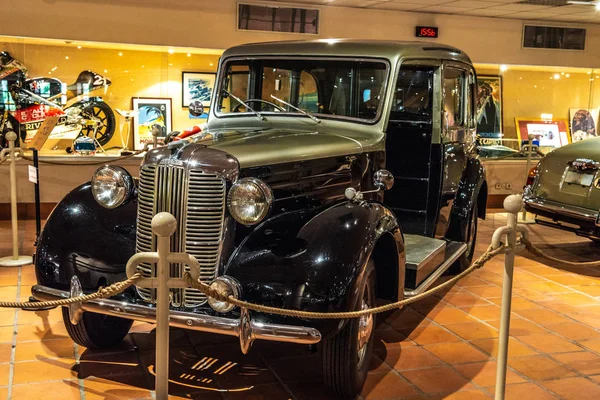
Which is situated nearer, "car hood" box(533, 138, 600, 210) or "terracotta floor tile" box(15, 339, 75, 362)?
"terracotta floor tile" box(15, 339, 75, 362)

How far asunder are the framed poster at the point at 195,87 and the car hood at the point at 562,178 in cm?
430

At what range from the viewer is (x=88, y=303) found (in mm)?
3062

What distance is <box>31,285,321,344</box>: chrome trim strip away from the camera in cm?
285

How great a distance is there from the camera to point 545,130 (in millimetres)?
10445

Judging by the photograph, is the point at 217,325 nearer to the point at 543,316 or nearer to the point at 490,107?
the point at 543,316

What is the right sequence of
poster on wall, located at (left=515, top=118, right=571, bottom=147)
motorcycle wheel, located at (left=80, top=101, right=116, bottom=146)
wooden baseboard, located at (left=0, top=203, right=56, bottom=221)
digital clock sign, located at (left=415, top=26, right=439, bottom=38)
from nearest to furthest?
wooden baseboard, located at (left=0, top=203, right=56, bottom=221)
motorcycle wheel, located at (left=80, top=101, right=116, bottom=146)
digital clock sign, located at (left=415, top=26, right=439, bottom=38)
poster on wall, located at (left=515, top=118, right=571, bottom=147)

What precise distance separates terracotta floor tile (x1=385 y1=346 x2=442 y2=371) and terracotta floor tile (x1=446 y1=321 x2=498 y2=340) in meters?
0.45

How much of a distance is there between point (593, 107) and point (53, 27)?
838 centimetres

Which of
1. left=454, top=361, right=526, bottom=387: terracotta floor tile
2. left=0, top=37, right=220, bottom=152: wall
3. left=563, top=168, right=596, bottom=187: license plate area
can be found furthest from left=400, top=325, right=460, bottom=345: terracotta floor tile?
left=0, top=37, right=220, bottom=152: wall

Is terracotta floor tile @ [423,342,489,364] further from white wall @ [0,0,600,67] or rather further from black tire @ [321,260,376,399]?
A: white wall @ [0,0,600,67]

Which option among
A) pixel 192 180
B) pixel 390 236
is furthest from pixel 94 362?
pixel 390 236

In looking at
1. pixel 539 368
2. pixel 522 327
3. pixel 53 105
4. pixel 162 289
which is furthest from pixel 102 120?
pixel 539 368

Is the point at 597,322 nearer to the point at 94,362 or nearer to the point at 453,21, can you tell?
the point at 94,362

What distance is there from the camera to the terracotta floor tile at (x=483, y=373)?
356 cm
